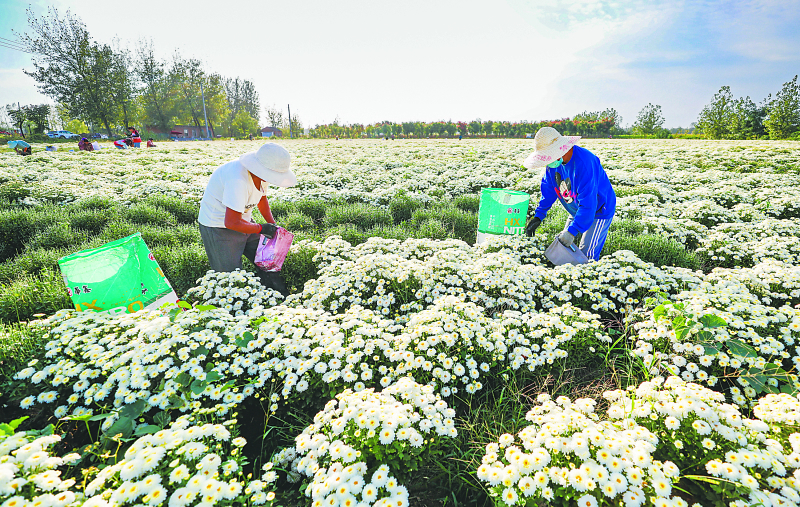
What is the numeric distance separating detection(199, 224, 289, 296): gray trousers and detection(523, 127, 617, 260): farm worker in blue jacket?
3.52 m

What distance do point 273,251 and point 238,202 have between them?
75 centimetres

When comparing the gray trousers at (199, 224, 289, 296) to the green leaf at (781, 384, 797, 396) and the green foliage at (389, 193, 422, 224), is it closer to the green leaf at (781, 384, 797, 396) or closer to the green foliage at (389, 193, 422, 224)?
the green foliage at (389, 193, 422, 224)

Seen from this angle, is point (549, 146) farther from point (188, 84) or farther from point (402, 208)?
point (188, 84)

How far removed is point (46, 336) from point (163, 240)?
11.2 ft

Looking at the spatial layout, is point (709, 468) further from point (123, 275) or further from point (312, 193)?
point (312, 193)

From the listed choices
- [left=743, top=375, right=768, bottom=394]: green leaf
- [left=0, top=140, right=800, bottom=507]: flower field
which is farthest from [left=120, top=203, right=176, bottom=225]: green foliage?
[left=743, top=375, right=768, bottom=394]: green leaf

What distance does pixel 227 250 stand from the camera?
4320 mm

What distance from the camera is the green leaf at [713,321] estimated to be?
2.66 meters

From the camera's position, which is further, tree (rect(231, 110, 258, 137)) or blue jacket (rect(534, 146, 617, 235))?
tree (rect(231, 110, 258, 137))

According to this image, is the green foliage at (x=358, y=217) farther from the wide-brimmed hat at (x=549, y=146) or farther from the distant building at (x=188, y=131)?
the distant building at (x=188, y=131)

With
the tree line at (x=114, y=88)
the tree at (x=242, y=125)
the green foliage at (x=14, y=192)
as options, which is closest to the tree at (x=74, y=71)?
the tree line at (x=114, y=88)

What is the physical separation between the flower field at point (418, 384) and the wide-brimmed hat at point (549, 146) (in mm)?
1121

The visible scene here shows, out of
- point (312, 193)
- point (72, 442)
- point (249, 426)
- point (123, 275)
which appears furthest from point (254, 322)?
point (312, 193)

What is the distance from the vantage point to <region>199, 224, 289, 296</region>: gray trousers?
4.24 m
